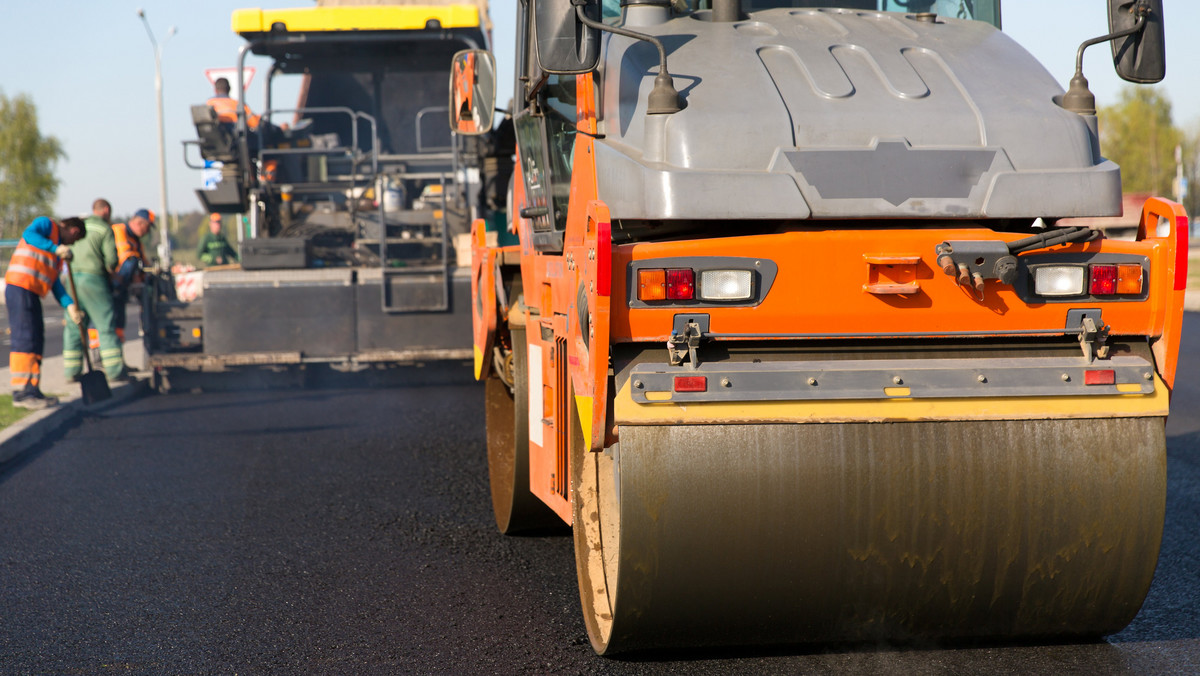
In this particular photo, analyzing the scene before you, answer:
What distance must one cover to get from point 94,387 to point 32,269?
1.07 metres

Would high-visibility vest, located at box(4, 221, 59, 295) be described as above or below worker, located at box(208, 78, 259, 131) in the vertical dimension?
below

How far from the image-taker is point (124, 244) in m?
11.6

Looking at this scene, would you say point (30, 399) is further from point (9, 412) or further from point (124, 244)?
point (124, 244)

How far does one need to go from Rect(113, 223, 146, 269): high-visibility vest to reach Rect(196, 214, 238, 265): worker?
2417 millimetres

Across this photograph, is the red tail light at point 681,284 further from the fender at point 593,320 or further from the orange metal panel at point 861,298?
the fender at point 593,320

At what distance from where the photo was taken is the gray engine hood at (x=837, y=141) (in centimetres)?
330

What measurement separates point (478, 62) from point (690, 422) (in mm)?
2501

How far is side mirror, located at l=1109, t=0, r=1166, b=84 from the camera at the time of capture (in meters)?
3.70

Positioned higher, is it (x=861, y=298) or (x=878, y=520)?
(x=861, y=298)

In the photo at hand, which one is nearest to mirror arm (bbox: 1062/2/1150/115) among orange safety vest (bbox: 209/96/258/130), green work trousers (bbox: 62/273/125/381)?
orange safety vest (bbox: 209/96/258/130)

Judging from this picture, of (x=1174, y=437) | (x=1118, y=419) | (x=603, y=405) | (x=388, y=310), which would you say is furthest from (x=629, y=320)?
(x=388, y=310)

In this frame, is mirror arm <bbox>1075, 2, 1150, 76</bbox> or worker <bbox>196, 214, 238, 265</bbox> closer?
mirror arm <bbox>1075, 2, 1150, 76</bbox>

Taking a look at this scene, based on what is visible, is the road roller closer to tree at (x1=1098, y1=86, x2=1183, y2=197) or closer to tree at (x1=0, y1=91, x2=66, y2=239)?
tree at (x1=0, y1=91, x2=66, y2=239)

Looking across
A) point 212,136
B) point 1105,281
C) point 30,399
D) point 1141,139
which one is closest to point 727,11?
point 1105,281
